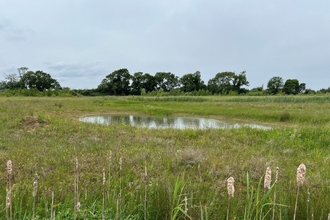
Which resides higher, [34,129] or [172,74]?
[172,74]

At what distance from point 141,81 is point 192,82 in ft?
48.3

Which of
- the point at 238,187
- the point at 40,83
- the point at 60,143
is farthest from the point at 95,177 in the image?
the point at 40,83

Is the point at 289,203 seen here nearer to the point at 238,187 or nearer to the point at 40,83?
the point at 238,187

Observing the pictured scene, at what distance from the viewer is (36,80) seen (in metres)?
62.1

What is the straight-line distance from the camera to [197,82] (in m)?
70.9

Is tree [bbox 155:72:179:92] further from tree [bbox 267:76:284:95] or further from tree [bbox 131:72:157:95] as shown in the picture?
tree [bbox 267:76:284:95]

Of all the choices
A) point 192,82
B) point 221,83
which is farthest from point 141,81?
point 221,83

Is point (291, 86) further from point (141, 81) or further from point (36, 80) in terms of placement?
point (36, 80)

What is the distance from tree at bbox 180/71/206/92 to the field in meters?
61.3

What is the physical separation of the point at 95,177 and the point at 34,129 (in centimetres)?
564

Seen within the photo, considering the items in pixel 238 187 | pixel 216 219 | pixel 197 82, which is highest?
pixel 197 82

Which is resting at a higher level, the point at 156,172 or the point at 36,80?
the point at 36,80

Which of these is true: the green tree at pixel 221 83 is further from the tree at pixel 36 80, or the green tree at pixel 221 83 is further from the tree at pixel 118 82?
the tree at pixel 36 80

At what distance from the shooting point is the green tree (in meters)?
69.4
